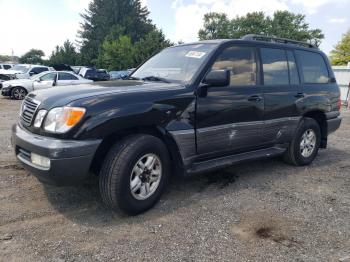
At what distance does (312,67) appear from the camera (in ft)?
18.8

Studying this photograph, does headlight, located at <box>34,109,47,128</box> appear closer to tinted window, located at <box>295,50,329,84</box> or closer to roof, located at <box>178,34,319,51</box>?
roof, located at <box>178,34,319,51</box>

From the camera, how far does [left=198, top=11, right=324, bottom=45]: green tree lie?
192 feet

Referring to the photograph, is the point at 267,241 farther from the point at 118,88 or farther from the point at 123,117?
the point at 118,88

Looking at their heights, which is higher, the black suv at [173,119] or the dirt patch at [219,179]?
the black suv at [173,119]

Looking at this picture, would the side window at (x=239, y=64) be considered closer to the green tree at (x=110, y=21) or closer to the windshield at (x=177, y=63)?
the windshield at (x=177, y=63)

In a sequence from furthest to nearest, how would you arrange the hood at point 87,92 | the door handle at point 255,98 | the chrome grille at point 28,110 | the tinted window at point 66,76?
the tinted window at point 66,76
the door handle at point 255,98
the chrome grille at point 28,110
the hood at point 87,92

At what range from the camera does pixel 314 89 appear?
219 inches

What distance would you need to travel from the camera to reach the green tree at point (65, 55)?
51188 mm

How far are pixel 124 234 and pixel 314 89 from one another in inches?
155

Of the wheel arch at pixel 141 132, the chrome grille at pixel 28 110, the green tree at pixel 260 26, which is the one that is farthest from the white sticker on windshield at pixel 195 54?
the green tree at pixel 260 26

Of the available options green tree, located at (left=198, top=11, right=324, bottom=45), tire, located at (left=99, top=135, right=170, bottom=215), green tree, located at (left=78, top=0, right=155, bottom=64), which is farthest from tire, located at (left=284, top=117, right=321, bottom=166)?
green tree, located at (left=78, top=0, right=155, bottom=64)

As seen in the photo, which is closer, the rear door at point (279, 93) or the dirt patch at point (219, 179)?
the dirt patch at point (219, 179)

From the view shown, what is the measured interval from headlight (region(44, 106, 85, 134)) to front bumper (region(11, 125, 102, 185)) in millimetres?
104

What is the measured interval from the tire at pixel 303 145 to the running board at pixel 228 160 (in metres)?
0.29
